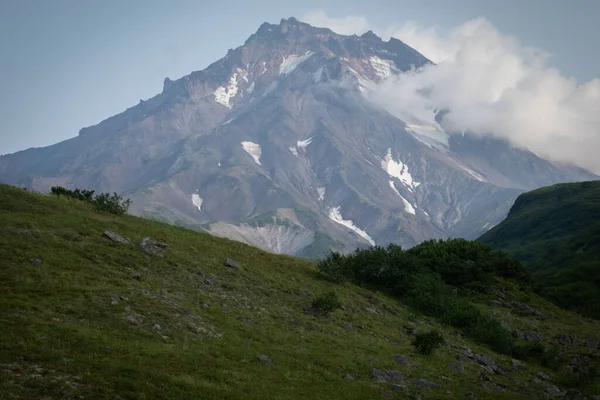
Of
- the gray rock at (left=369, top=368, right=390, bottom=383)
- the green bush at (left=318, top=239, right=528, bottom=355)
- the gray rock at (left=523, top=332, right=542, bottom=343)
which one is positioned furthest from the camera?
the green bush at (left=318, top=239, right=528, bottom=355)

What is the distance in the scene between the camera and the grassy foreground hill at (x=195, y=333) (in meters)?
18.7

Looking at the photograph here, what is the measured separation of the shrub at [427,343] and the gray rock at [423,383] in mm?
6429

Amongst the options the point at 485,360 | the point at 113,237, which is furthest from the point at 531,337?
the point at 113,237

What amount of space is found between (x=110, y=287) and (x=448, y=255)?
51386 mm

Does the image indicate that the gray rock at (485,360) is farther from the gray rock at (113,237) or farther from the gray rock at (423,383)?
the gray rock at (113,237)

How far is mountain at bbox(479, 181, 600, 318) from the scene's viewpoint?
7870 centimetres

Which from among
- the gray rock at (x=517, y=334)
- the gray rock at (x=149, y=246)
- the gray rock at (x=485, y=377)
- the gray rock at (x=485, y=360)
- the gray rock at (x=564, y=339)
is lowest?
the gray rock at (x=485, y=360)

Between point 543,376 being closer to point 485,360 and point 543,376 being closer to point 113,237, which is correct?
point 485,360

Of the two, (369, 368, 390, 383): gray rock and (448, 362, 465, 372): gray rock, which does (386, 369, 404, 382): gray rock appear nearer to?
(369, 368, 390, 383): gray rock

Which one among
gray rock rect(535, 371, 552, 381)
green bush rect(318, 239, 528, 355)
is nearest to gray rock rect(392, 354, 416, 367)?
gray rock rect(535, 371, 552, 381)

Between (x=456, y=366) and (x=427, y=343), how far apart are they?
98.8 inches

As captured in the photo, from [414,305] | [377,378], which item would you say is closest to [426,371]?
[377,378]

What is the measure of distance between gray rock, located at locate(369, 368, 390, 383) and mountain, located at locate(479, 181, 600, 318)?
179ft

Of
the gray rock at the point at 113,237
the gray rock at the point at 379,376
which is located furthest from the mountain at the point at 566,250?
the gray rock at the point at 113,237
